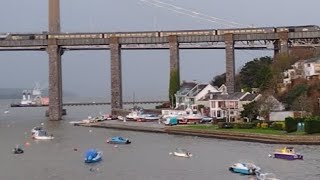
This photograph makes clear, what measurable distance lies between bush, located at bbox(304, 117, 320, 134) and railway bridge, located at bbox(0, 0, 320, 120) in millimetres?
40459

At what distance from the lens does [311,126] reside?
5500 cm

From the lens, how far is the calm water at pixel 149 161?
39.5 metres

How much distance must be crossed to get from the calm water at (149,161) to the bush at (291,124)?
13.2 ft

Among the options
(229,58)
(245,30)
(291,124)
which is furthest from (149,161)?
(245,30)

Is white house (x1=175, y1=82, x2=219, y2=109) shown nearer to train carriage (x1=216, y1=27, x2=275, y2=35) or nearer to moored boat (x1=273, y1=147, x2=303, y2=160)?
train carriage (x1=216, y1=27, x2=275, y2=35)

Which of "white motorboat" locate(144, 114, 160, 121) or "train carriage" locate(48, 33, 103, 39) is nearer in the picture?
"white motorboat" locate(144, 114, 160, 121)

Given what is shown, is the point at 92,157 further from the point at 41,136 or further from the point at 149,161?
the point at 41,136

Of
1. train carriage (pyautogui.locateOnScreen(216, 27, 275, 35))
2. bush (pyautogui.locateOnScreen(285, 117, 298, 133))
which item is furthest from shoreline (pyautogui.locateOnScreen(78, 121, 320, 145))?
train carriage (pyautogui.locateOnScreen(216, 27, 275, 35))

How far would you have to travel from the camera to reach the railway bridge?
3900 inches

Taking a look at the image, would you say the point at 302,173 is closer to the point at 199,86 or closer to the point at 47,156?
the point at 47,156

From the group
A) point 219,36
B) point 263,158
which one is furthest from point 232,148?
point 219,36

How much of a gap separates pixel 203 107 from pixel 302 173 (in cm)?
5125

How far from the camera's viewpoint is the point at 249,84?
10419 centimetres

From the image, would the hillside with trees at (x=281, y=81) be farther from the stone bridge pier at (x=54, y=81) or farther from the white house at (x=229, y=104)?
the stone bridge pier at (x=54, y=81)
